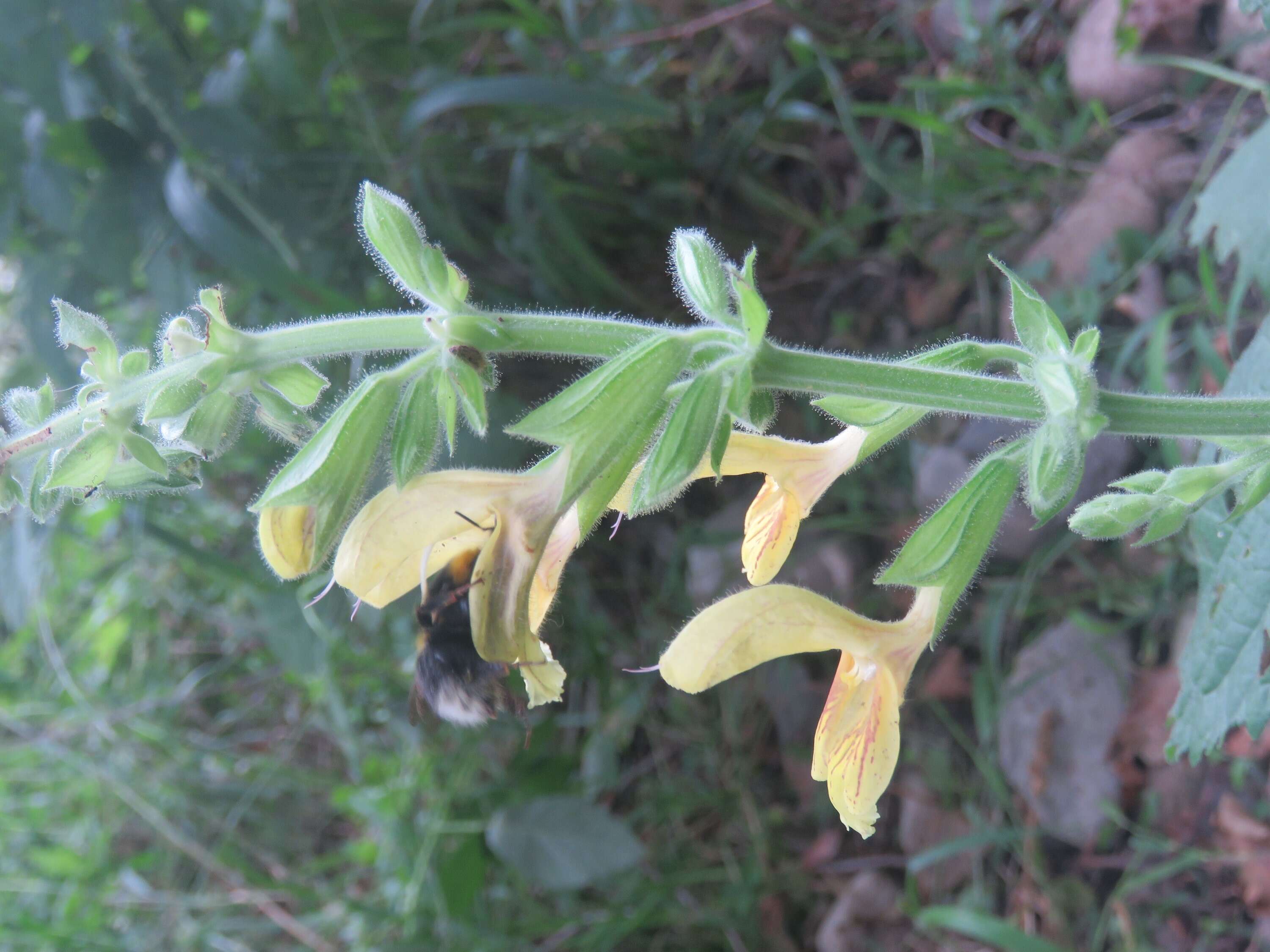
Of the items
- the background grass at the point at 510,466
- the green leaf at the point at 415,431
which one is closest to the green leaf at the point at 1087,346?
the green leaf at the point at 415,431

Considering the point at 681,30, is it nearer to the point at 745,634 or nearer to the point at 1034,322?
the point at 1034,322

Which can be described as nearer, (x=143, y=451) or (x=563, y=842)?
(x=143, y=451)

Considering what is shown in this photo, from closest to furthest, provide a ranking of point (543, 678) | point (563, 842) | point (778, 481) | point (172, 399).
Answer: point (172, 399)
point (543, 678)
point (778, 481)
point (563, 842)

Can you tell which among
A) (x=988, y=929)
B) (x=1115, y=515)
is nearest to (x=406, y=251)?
(x=1115, y=515)

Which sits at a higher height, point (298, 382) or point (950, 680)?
point (298, 382)

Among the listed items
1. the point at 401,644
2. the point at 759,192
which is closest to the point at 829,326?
the point at 759,192

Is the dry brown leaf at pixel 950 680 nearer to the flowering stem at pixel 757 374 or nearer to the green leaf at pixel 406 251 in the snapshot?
the flowering stem at pixel 757 374
